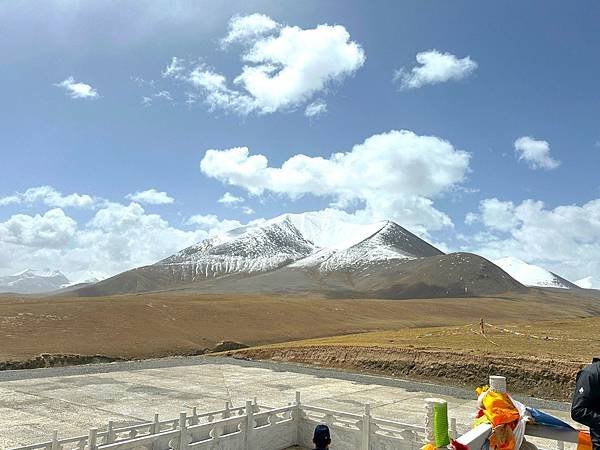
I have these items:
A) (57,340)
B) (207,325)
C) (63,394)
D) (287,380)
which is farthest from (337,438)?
(207,325)

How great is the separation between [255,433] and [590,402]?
8.70 meters

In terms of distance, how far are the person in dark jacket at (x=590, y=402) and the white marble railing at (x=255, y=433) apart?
21.8 feet

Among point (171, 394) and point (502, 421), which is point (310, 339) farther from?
point (502, 421)

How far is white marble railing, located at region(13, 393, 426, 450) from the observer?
33.0ft

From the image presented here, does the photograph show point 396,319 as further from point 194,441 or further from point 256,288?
point 256,288

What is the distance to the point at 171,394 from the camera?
2317cm

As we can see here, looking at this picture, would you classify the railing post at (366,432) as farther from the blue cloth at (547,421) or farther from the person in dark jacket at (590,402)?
the person in dark jacket at (590,402)

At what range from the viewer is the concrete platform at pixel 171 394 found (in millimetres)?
17547

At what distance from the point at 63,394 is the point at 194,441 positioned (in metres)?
14.4

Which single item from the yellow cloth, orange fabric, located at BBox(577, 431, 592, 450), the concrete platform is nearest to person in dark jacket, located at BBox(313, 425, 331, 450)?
the yellow cloth

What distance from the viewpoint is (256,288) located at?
17012 cm

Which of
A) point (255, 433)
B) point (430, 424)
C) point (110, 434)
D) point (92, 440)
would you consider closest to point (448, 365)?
point (255, 433)

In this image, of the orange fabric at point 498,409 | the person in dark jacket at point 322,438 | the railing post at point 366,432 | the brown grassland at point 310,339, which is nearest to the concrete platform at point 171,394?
the brown grassland at point 310,339

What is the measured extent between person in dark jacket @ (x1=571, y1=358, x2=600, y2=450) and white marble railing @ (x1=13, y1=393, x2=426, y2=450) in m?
6.64
